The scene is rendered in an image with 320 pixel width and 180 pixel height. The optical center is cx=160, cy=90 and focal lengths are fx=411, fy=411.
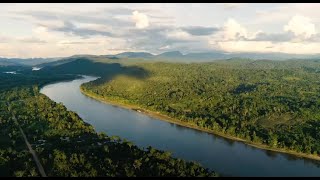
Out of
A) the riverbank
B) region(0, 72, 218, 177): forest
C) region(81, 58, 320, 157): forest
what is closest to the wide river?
the riverbank

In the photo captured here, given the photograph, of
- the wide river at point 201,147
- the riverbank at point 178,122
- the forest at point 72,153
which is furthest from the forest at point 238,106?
the forest at point 72,153

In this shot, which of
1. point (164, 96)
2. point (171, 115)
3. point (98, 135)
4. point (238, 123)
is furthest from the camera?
point (164, 96)

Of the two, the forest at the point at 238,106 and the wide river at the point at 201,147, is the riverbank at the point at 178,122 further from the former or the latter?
the wide river at the point at 201,147

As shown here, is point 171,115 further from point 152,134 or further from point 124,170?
point 124,170

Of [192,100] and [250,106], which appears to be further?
[192,100]

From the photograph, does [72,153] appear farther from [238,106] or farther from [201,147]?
[238,106]

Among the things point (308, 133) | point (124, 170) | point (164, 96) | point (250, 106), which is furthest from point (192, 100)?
point (124, 170)

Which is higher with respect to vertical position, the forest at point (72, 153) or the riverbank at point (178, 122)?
the forest at point (72, 153)

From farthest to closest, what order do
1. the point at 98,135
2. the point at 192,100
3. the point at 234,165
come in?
the point at 192,100 → the point at 98,135 → the point at 234,165
